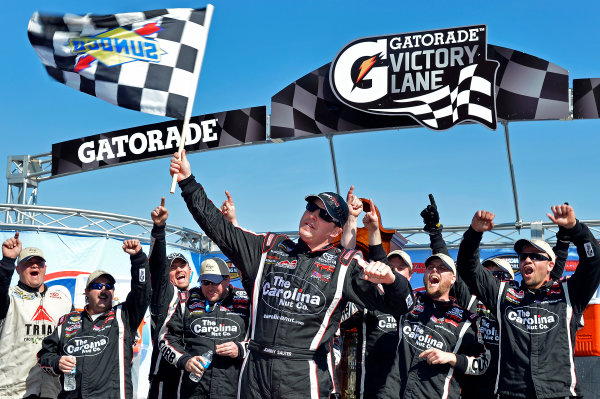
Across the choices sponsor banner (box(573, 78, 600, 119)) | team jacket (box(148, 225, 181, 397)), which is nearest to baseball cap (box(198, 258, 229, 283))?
team jacket (box(148, 225, 181, 397))

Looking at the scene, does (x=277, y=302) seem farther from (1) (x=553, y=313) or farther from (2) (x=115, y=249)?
(2) (x=115, y=249)

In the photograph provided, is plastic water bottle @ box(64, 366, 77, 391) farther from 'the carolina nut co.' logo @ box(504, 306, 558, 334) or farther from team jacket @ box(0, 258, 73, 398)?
'the carolina nut co.' logo @ box(504, 306, 558, 334)

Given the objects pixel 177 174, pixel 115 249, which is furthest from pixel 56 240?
pixel 177 174

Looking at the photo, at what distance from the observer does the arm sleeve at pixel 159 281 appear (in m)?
5.69

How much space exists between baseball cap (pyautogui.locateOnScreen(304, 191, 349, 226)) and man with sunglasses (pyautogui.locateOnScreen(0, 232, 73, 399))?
3.31m

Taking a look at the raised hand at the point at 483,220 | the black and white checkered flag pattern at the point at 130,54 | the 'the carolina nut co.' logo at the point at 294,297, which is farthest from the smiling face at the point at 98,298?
the raised hand at the point at 483,220

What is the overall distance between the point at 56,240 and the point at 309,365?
8.14 metres

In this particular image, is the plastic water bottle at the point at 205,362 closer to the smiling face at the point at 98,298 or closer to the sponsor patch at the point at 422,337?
the smiling face at the point at 98,298

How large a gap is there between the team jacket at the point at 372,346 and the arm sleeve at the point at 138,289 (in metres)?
→ 1.69

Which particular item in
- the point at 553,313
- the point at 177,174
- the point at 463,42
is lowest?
the point at 553,313

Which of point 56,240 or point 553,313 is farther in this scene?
point 56,240

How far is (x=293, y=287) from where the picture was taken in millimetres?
3945

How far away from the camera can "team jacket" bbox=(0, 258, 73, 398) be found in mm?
6223

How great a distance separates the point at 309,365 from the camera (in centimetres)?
385
